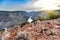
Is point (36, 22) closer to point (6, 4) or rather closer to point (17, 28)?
point (17, 28)

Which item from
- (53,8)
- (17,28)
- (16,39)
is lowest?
(16,39)

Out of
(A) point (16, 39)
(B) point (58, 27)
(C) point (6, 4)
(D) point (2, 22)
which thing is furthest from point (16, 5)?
(B) point (58, 27)

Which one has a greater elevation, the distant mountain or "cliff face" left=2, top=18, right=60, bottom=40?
the distant mountain

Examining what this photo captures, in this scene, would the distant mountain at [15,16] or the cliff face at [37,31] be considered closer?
the cliff face at [37,31]

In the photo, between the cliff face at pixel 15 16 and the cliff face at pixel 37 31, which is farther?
the cliff face at pixel 15 16

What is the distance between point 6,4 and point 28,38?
0.47 metres

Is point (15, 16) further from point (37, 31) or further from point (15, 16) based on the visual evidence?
point (37, 31)

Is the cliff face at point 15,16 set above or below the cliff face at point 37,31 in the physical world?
above

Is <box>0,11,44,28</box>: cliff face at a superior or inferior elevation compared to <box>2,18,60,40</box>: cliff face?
superior

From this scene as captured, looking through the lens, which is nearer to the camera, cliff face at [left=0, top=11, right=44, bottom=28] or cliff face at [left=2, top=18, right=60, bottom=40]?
cliff face at [left=2, top=18, right=60, bottom=40]

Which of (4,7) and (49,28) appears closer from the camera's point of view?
(49,28)

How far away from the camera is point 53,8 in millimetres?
1797

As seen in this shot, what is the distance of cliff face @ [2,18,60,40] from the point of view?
1642 millimetres

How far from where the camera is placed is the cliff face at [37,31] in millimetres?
1642
